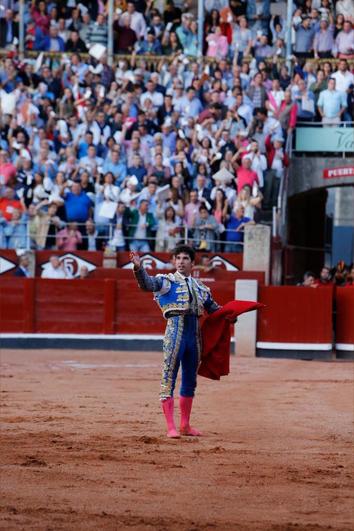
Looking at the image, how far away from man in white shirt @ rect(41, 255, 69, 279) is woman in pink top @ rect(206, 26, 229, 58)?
15.2ft

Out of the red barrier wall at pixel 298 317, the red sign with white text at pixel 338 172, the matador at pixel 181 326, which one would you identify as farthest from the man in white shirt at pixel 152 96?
the matador at pixel 181 326

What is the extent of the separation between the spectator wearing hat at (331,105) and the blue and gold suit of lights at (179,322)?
1073 cm

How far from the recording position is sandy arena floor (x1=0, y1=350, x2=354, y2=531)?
5.74 meters

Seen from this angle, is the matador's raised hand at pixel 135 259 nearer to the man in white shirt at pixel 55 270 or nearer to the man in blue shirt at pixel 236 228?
the man in blue shirt at pixel 236 228

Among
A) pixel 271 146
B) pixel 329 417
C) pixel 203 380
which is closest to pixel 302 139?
pixel 271 146

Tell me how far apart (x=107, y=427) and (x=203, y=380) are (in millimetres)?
4352

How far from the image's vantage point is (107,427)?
8898mm

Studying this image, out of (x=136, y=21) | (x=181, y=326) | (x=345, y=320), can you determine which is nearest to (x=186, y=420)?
(x=181, y=326)

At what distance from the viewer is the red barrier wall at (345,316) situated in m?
16.8

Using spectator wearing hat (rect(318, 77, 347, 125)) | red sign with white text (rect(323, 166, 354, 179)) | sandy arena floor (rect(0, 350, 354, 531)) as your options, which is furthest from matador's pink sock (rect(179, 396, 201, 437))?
red sign with white text (rect(323, 166, 354, 179))

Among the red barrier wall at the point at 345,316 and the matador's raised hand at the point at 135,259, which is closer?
the matador's raised hand at the point at 135,259

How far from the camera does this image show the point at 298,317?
663 inches

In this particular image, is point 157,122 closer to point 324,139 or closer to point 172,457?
point 324,139

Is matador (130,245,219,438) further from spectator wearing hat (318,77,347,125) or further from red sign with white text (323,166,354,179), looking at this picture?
red sign with white text (323,166,354,179)
